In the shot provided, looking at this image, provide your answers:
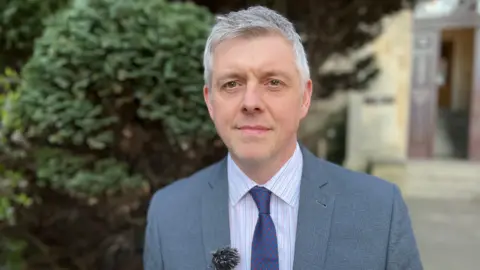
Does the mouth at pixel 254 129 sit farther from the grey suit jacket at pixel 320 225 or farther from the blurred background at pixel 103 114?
the blurred background at pixel 103 114

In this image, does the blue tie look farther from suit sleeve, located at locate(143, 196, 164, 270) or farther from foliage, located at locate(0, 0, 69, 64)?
foliage, located at locate(0, 0, 69, 64)

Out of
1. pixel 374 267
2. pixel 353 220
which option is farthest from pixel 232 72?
pixel 374 267

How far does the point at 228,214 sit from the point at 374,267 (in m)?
0.46

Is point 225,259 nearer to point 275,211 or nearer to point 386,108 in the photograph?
point 275,211

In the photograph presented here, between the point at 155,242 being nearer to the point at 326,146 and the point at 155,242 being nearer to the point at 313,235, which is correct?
the point at 313,235

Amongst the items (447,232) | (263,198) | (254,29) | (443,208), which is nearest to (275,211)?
(263,198)

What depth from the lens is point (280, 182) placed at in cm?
138

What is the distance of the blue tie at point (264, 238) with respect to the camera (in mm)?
1316

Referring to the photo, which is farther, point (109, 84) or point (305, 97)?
point (109, 84)

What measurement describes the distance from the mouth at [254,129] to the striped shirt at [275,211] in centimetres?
20

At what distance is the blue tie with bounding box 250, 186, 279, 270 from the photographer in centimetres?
132

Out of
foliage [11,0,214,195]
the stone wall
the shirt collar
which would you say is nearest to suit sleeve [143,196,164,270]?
the shirt collar

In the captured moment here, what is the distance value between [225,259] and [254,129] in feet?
1.25

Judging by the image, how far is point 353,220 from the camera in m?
1.36
